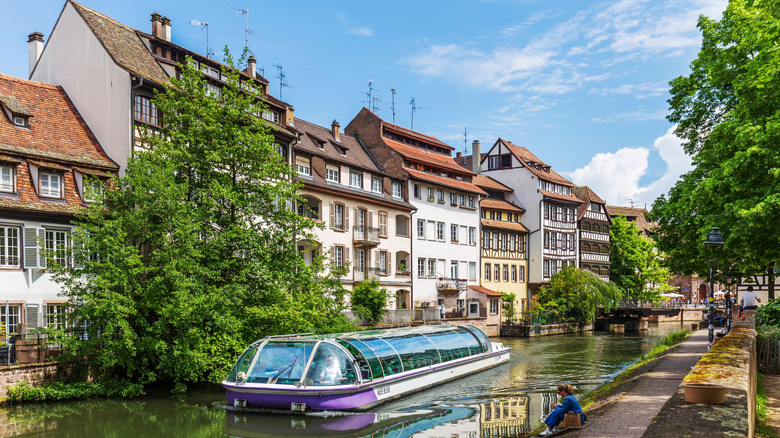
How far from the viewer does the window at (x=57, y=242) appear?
78.2ft

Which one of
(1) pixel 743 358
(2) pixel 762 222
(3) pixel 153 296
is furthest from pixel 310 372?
(2) pixel 762 222

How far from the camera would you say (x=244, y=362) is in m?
20.0

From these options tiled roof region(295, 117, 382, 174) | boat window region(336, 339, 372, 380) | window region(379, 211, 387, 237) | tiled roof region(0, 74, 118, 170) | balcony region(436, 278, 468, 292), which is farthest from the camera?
balcony region(436, 278, 468, 292)

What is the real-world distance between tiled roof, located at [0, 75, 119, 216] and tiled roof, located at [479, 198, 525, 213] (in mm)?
34895

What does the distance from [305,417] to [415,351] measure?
5.83 meters

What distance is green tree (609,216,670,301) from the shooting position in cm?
7238

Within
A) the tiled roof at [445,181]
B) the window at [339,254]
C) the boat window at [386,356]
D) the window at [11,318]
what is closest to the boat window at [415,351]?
the boat window at [386,356]

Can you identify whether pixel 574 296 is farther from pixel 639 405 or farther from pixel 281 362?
pixel 639 405

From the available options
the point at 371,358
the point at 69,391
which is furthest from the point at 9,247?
the point at 371,358

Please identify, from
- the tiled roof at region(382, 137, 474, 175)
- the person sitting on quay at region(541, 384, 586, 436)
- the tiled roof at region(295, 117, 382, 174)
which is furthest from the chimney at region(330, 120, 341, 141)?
the person sitting on quay at region(541, 384, 586, 436)

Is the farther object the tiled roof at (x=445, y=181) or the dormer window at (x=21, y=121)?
the tiled roof at (x=445, y=181)

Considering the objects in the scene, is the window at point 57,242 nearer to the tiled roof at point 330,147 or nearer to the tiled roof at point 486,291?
the tiled roof at point 330,147

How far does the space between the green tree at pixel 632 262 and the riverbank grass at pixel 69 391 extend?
59.9 meters

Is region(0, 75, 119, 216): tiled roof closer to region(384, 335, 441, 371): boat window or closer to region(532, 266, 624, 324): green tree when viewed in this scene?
region(384, 335, 441, 371): boat window
